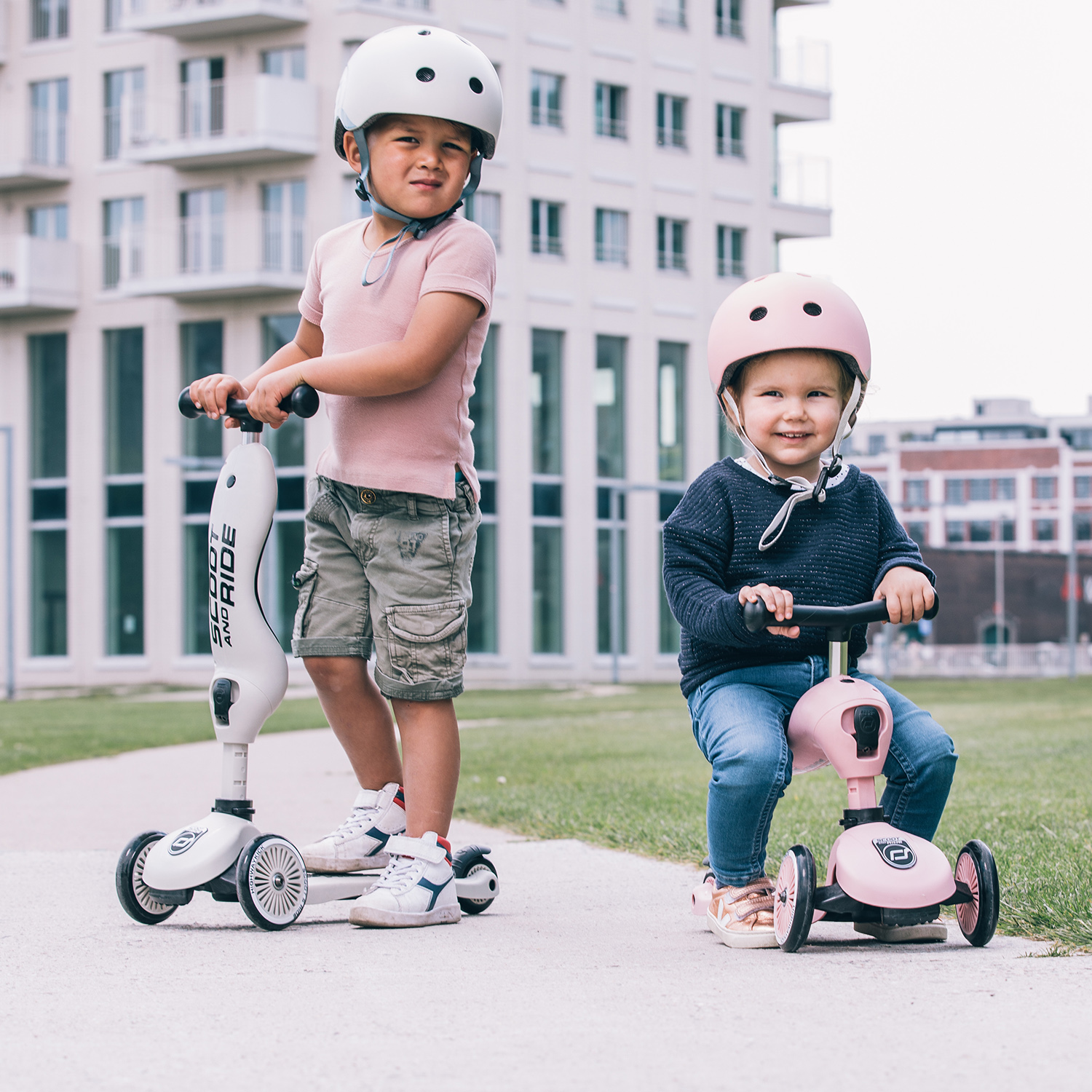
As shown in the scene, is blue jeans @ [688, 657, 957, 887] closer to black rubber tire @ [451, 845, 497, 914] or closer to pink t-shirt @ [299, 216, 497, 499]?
black rubber tire @ [451, 845, 497, 914]

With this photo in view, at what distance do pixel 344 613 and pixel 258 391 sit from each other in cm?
58

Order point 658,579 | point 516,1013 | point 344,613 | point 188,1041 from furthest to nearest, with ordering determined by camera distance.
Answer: point 658,579 < point 344,613 < point 516,1013 < point 188,1041

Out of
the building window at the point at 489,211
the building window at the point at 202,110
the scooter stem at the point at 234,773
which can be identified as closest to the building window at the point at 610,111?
the building window at the point at 489,211

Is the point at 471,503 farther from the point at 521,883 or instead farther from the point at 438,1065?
the point at 438,1065

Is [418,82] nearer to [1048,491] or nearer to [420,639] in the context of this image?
[420,639]

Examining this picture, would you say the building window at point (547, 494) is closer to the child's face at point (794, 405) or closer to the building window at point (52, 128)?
the building window at point (52, 128)

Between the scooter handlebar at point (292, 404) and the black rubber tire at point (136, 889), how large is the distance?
3.24 feet

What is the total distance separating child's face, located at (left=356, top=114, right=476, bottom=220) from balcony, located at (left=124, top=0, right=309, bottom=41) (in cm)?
3427

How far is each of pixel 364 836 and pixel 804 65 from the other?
137 ft

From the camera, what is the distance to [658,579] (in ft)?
133

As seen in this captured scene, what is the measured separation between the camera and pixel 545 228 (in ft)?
128

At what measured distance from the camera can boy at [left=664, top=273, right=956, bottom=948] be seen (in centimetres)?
364

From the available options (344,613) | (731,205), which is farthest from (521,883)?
(731,205)

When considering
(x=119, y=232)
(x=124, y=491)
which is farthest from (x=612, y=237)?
(x=124, y=491)
